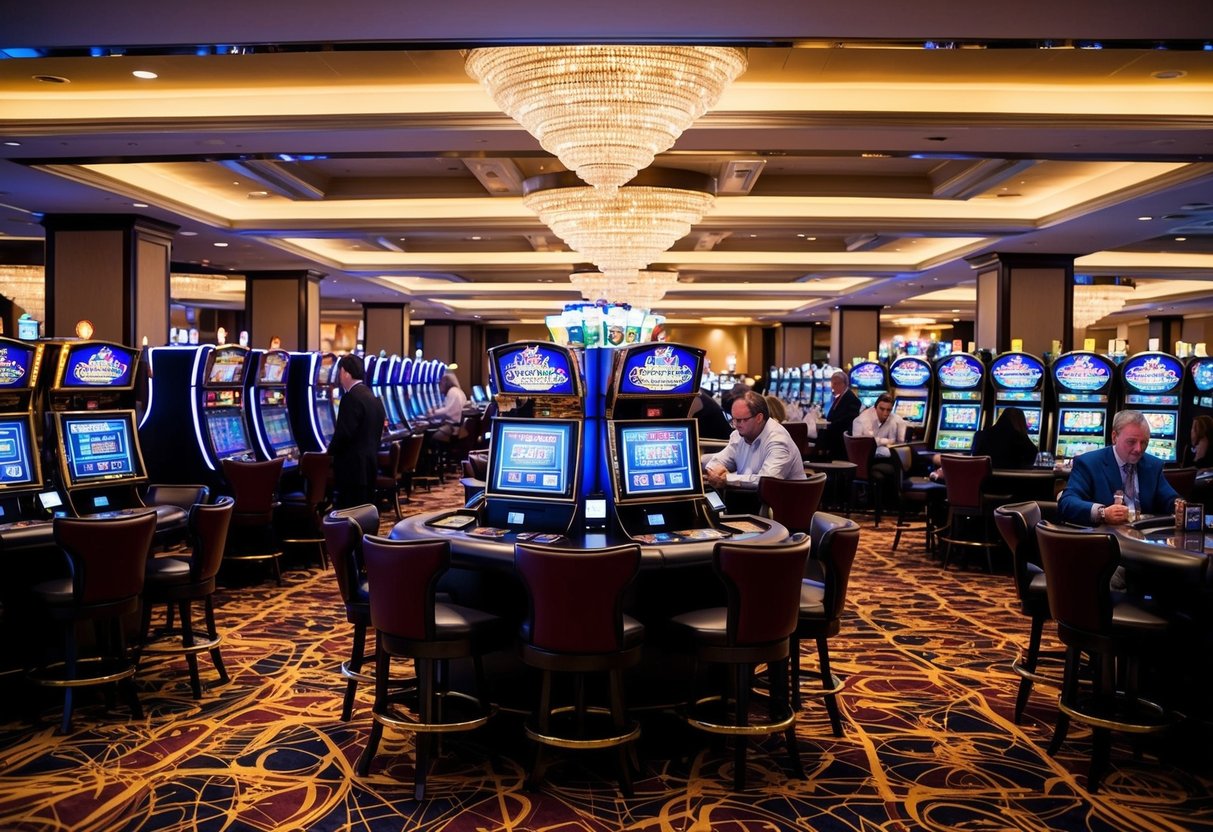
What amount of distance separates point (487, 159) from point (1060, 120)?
4.15 m

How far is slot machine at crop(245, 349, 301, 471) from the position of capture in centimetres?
782

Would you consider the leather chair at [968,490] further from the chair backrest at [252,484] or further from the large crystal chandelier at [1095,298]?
the large crystal chandelier at [1095,298]

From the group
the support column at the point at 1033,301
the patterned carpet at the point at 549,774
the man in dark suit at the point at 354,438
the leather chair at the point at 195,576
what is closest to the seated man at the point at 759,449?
the patterned carpet at the point at 549,774

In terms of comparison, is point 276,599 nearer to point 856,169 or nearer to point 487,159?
point 487,159

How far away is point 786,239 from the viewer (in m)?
13.8

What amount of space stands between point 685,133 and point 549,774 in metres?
4.53

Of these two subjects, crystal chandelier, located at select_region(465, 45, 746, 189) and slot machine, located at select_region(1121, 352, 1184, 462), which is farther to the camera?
slot machine, located at select_region(1121, 352, 1184, 462)

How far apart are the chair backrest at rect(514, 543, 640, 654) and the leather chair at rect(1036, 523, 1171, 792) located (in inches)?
60.4

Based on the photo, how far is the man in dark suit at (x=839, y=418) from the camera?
35.3 feet

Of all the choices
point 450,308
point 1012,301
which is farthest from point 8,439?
point 450,308

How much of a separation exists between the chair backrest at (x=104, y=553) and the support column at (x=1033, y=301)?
10.1m

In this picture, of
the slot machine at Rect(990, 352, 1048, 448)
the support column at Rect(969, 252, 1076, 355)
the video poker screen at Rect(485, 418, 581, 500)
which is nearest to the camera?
the video poker screen at Rect(485, 418, 581, 500)

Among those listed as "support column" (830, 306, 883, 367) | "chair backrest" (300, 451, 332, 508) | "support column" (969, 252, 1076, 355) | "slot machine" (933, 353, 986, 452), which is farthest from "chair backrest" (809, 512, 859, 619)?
"support column" (830, 306, 883, 367)

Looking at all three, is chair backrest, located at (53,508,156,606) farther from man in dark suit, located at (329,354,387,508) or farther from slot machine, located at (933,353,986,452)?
slot machine, located at (933,353,986,452)
